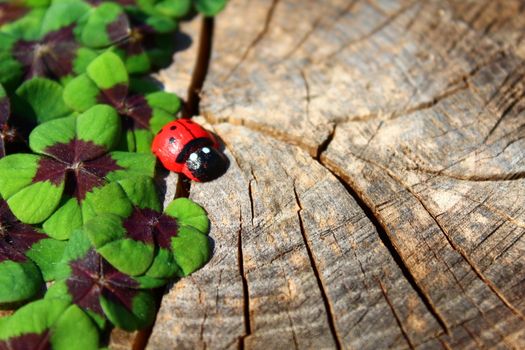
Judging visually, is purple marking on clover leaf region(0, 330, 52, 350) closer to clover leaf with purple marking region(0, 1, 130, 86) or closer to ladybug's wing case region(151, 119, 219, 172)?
ladybug's wing case region(151, 119, 219, 172)

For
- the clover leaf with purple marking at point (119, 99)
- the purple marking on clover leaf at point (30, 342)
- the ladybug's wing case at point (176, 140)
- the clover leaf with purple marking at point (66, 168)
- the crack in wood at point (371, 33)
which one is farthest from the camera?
the crack in wood at point (371, 33)

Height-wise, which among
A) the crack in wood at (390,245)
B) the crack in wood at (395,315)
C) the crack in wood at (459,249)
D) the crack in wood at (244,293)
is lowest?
the crack in wood at (244,293)

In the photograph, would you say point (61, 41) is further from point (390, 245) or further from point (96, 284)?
point (390, 245)

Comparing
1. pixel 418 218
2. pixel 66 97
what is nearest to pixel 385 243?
pixel 418 218

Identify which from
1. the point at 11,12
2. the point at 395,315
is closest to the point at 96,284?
the point at 395,315

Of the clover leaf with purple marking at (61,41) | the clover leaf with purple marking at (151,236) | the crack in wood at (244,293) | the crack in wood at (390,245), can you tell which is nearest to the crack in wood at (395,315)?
the crack in wood at (390,245)

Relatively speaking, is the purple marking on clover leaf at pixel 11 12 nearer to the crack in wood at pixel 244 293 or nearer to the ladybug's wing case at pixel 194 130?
the ladybug's wing case at pixel 194 130
